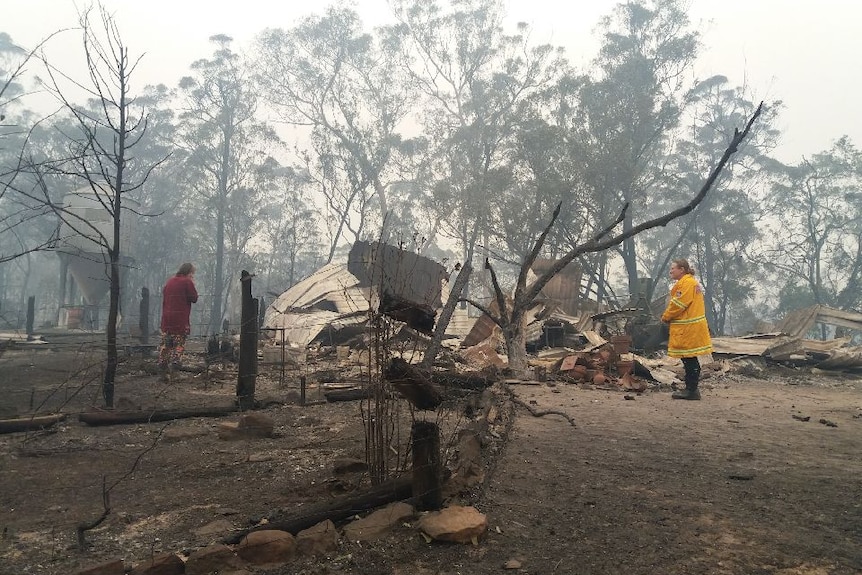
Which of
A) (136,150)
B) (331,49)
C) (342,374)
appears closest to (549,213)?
(342,374)

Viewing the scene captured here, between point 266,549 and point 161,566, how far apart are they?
16.0 inches

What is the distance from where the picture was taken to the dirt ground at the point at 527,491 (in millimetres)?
2338

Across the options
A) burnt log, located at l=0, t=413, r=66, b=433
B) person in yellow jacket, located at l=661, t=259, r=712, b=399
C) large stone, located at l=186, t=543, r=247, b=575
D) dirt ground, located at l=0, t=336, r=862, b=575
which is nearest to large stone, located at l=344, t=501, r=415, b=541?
dirt ground, located at l=0, t=336, r=862, b=575

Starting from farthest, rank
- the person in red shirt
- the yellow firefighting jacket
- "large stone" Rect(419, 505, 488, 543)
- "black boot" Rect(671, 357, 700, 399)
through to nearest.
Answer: the person in red shirt < "black boot" Rect(671, 357, 700, 399) < the yellow firefighting jacket < "large stone" Rect(419, 505, 488, 543)

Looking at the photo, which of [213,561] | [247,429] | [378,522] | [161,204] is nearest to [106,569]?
[213,561]

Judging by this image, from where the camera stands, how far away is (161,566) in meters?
2.14

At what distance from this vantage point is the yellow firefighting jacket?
271 inches

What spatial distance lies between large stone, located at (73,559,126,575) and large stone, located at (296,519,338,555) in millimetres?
697

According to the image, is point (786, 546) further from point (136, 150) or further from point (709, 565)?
point (136, 150)

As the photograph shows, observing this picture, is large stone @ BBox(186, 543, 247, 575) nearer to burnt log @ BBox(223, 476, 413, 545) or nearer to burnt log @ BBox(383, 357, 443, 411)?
burnt log @ BBox(223, 476, 413, 545)

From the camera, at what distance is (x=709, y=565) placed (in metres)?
2.23

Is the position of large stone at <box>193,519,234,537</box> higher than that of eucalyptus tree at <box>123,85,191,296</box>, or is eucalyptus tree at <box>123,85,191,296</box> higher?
eucalyptus tree at <box>123,85,191,296</box>

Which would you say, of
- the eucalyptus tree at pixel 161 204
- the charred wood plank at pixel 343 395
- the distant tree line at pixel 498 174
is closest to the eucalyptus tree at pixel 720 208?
the distant tree line at pixel 498 174

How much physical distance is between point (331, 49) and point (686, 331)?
102ft
